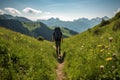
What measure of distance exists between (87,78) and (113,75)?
1.43 metres

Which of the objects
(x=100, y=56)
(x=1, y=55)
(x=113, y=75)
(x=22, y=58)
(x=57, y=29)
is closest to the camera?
(x=113, y=75)

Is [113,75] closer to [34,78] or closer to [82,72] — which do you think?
[82,72]

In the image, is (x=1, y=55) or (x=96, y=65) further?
(x=1, y=55)

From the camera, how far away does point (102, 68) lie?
7691 millimetres

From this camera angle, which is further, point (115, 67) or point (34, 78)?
point (34, 78)

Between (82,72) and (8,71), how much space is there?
320 cm

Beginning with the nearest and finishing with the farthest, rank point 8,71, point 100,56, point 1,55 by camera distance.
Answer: point 8,71, point 100,56, point 1,55

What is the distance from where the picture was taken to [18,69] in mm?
9156

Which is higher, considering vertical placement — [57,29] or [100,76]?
[57,29]

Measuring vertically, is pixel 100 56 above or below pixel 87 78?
above

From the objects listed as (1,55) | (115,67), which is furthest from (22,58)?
(115,67)

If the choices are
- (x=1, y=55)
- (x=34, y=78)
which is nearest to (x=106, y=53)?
(x=34, y=78)

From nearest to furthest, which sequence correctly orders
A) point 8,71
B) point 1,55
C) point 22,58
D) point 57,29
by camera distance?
point 8,71 → point 1,55 → point 22,58 → point 57,29

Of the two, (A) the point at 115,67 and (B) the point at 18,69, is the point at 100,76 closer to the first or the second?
(A) the point at 115,67
